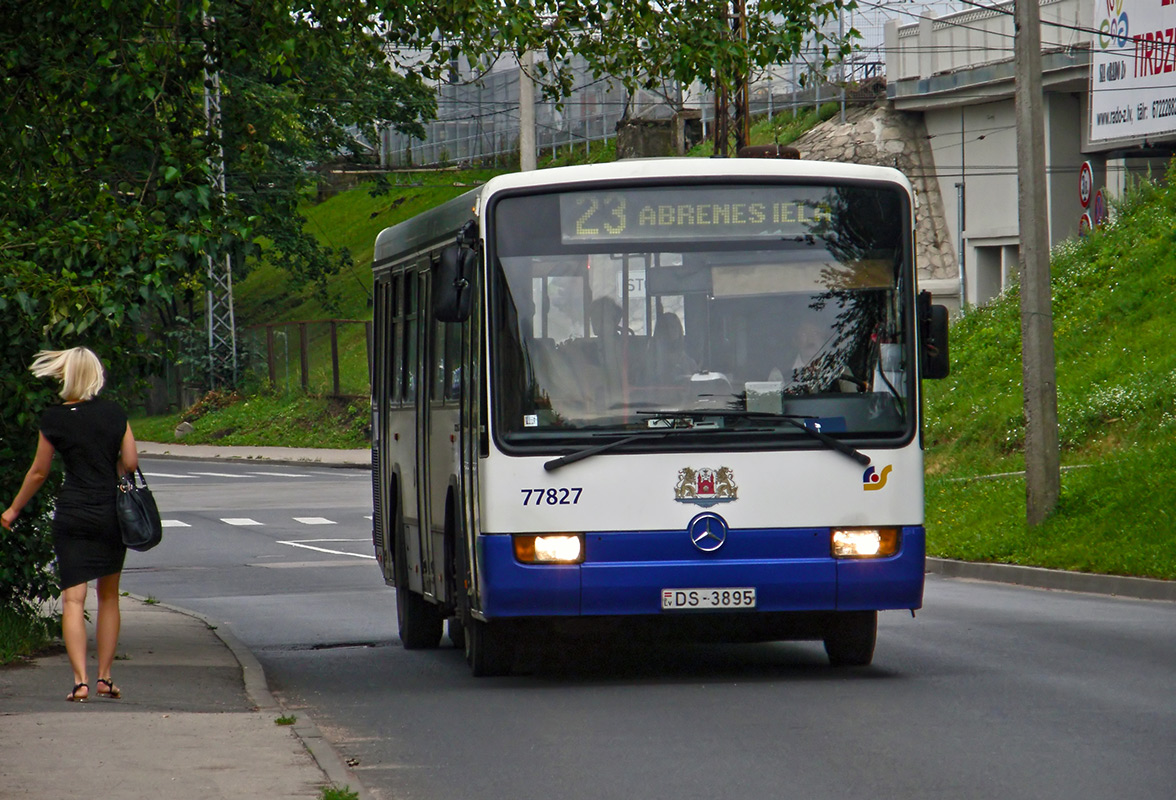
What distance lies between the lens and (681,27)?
1548cm

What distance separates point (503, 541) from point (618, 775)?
2.65 metres

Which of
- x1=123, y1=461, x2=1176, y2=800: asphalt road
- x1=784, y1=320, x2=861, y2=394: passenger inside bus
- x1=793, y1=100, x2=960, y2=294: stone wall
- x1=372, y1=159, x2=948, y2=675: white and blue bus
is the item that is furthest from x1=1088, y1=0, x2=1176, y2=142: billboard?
x1=784, y1=320, x2=861, y2=394: passenger inside bus

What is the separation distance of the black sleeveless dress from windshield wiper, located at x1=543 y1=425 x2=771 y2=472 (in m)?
A: 2.25

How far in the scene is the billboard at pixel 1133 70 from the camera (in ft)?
111

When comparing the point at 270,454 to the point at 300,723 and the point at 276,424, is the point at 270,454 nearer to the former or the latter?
the point at 276,424

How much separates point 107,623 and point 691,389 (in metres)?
3.28

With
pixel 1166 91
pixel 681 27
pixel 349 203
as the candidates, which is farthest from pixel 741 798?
pixel 349 203

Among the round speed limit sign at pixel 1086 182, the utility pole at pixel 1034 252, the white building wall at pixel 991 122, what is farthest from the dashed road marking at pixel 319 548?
the round speed limit sign at pixel 1086 182

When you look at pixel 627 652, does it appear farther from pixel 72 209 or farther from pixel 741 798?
pixel 741 798

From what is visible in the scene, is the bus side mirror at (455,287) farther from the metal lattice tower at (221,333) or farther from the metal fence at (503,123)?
the metal fence at (503,123)

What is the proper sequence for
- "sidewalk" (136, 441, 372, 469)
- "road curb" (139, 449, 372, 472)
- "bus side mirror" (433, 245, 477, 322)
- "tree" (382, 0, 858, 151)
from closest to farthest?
1. "bus side mirror" (433, 245, 477, 322)
2. "tree" (382, 0, 858, 151)
3. "road curb" (139, 449, 372, 472)
4. "sidewalk" (136, 441, 372, 469)

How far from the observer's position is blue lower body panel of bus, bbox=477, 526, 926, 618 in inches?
406

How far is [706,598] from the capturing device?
10.3 m

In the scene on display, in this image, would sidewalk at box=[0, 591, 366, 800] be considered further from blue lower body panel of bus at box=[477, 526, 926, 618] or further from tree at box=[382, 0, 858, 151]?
tree at box=[382, 0, 858, 151]
